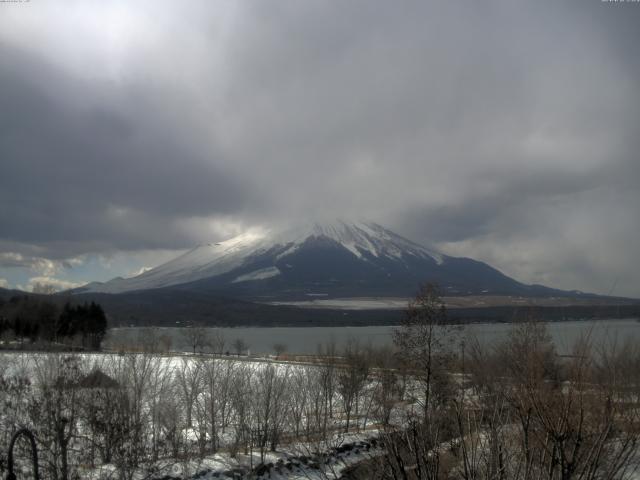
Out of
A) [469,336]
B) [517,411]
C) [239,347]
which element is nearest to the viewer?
[517,411]

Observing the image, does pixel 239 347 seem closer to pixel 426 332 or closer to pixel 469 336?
pixel 426 332

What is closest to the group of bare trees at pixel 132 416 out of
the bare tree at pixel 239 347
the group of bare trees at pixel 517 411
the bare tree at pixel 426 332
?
the bare tree at pixel 426 332

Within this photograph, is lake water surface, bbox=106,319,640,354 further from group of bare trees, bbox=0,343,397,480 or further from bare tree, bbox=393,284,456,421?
group of bare trees, bbox=0,343,397,480

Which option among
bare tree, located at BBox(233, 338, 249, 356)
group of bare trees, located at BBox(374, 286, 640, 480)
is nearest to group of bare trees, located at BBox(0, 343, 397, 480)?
group of bare trees, located at BBox(374, 286, 640, 480)

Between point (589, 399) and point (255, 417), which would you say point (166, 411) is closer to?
point (255, 417)

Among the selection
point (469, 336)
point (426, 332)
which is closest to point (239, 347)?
point (426, 332)

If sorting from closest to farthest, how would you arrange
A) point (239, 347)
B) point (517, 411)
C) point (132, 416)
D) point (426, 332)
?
point (517, 411) → point (132, 416) → point (426, 332) → point (239, 347)

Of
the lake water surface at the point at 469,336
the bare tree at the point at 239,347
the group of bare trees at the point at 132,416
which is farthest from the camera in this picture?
the bare tree at the point at 239,347

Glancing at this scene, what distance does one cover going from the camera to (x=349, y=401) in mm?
38406

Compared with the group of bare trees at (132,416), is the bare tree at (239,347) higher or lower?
lower

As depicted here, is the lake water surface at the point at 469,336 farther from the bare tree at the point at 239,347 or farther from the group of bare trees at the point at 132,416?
the group of bare trees at the point at 132,416

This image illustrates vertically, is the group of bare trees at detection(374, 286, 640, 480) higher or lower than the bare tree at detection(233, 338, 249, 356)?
higher

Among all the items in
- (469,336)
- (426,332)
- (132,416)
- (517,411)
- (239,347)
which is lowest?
(239,347)

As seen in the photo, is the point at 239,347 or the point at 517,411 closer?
the point at 517,411
